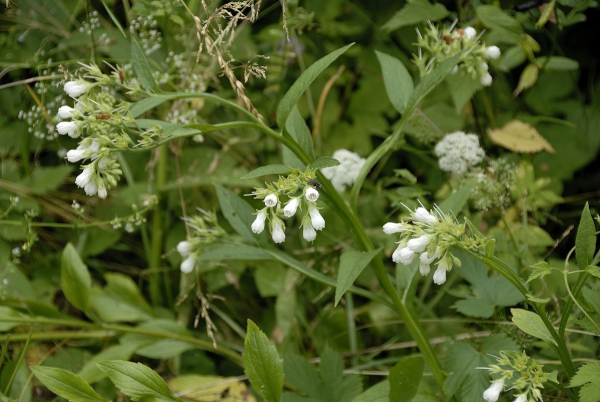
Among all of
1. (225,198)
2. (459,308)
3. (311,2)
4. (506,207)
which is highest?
(311,2)

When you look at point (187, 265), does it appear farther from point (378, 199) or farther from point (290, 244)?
point (378, 199)

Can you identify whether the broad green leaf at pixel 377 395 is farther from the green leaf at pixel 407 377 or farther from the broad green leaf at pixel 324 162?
the broad green leaf at pixel 324 162

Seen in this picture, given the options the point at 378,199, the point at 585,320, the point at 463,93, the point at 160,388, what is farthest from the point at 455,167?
the point at 160,388

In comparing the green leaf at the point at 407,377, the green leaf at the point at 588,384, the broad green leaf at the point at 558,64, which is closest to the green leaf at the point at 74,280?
the green leaf at the point at 407,377

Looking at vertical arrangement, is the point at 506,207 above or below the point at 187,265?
below

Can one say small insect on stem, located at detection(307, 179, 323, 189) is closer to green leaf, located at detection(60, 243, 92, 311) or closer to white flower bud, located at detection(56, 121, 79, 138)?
white flower bud, located at detection(56, 121, 79, 138)

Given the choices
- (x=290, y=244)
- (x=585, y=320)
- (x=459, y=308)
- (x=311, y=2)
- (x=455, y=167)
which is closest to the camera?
(x=585, y=320)

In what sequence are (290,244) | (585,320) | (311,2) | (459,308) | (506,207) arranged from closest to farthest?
(585,320) < (459,308) < (506,207) < (290,244) < (311,2)

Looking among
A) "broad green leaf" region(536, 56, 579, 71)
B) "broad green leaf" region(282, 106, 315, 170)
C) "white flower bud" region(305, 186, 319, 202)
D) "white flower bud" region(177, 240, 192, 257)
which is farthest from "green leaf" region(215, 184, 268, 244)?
"broad green leaf" region(536, 56, 579, 71)

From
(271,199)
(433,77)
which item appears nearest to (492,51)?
(433,77)
